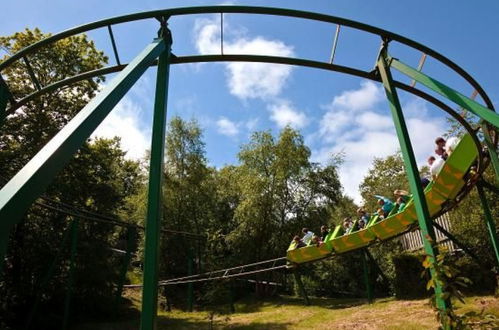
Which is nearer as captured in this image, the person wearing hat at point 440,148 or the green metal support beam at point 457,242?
the person wearing hat at point 440,148

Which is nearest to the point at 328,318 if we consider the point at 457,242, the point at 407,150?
the point at 457,242

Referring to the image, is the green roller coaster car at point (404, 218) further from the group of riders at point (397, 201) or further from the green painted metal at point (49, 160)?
the green painted metal at point (49, 160)

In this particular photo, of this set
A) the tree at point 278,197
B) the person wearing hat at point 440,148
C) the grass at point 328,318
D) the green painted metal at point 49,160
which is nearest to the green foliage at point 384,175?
the tree at point 278,197

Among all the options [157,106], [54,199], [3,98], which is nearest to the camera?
[157,106]

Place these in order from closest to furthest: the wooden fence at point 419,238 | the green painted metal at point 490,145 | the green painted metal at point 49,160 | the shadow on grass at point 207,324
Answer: the green painted metal at point 49,160 < the green painted metal at point 490,145 < the shadow on grass at point 207,324 < the wooden fence at point 419,238

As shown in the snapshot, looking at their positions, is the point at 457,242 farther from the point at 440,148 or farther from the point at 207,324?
the point at 207,324

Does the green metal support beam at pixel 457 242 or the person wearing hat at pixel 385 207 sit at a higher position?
the person wearing hat at pixel 385 207

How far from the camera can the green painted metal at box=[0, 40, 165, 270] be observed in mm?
1548

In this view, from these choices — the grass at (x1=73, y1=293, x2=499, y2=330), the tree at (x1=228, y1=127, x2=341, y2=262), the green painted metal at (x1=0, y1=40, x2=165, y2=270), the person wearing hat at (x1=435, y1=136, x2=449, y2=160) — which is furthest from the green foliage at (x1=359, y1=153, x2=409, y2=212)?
the green painted metal at (x1=0, y1=40, x2=165, y2=270)

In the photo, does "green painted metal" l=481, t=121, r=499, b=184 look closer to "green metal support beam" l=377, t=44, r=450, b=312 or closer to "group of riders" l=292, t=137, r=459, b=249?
"group of riders" l=292, t=137, r=459, b=249

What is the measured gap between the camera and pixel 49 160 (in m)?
1.80

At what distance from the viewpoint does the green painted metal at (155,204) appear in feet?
11.3

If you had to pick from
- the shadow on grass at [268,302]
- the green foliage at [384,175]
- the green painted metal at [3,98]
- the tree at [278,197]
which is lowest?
the shadow on grass at [268,302]

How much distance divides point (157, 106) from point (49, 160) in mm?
2680
